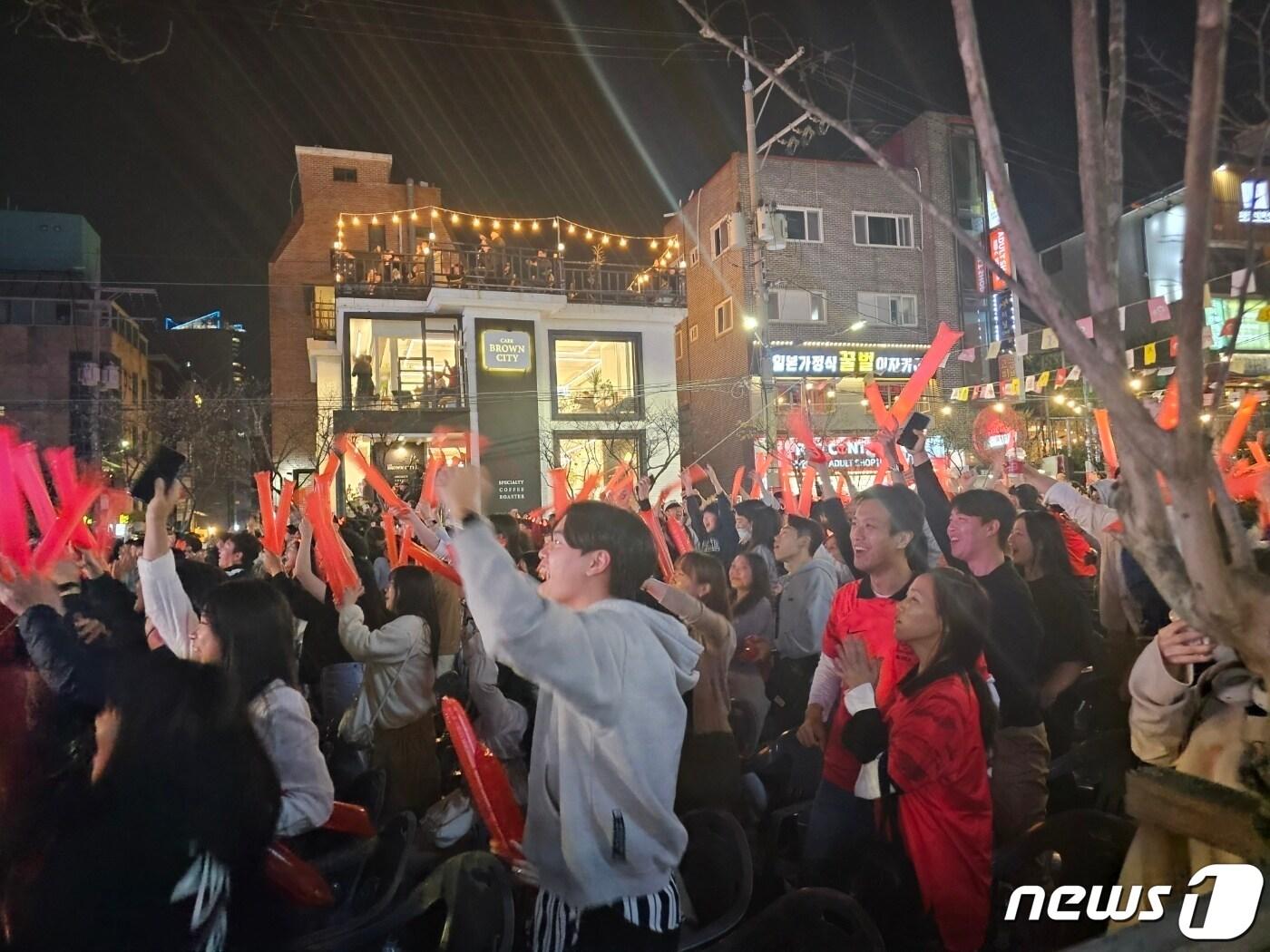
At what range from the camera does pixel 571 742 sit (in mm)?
2424

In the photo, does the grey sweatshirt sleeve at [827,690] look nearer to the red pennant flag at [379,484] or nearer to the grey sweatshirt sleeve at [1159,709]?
the grey sweatshirt sleeve at [1159,709]

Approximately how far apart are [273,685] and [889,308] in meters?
31.7

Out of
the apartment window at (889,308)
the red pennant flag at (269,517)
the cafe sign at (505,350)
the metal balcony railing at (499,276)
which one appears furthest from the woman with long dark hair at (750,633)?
the apartment window at (889,308)

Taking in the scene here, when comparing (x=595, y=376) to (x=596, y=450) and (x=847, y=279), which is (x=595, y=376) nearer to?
(x=596, y=450)

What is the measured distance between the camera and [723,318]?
3212 centimetres

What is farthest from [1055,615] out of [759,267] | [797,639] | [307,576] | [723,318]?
[723,318]

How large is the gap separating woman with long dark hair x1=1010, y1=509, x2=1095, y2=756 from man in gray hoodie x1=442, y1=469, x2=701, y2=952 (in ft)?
8.73

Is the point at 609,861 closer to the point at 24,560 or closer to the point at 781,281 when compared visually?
the point at 24,560

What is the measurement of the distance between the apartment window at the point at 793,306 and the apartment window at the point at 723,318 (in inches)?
65.3

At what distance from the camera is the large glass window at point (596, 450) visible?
88.1 ft

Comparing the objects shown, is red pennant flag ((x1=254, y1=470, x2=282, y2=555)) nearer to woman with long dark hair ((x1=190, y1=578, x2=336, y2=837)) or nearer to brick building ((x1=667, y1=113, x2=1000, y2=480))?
woman with long dark hair ((x1=190, y1=578, x2=336, y2=837))

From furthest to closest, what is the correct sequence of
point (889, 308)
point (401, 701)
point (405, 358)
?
point (889, 308), point (405, 358), point (401, 701)

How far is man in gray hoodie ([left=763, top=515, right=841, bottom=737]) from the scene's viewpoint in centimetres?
562

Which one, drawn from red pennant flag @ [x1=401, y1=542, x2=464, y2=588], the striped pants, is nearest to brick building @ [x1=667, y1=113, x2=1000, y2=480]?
red pennant flag @ [x1=401, y1=542, x2=464, y2=588]
